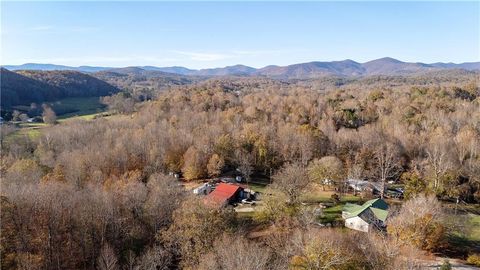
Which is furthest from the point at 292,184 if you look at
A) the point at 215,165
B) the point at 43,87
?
the point at 43,87

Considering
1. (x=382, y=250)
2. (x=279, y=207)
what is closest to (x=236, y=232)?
(x=279, y=207)

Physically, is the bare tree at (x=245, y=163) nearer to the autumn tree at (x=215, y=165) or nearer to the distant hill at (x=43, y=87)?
the autumn tree at (x=215, y=165)

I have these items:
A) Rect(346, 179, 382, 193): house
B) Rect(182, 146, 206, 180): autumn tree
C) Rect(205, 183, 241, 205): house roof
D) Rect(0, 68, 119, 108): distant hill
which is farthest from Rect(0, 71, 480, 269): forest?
Rect(0, 68, 119, 108): distant hill

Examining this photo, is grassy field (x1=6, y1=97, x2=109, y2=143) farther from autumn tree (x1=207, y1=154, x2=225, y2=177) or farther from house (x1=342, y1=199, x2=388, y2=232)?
house (x1=342, y1=199, x2=388, y2=232)

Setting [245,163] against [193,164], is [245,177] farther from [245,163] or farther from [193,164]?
[193,164]

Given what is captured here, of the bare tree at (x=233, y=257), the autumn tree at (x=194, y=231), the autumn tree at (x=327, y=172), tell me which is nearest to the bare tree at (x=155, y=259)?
the autumn tree at (x=194, y=231)
